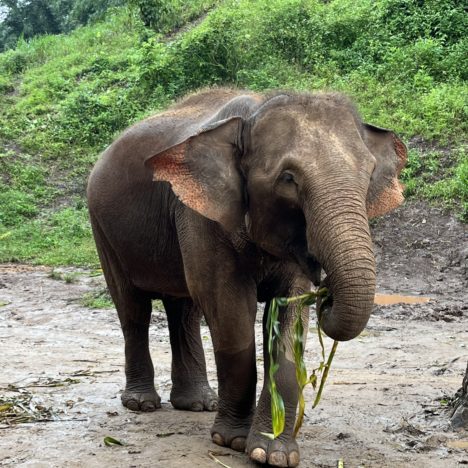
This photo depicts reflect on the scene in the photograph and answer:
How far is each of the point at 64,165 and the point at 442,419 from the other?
12877mm

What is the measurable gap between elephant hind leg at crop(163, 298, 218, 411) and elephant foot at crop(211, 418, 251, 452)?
0.95m

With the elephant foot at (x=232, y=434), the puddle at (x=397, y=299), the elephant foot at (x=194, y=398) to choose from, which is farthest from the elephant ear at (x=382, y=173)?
the puddle at (x=397, y=299)

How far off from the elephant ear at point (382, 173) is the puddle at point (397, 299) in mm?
5083

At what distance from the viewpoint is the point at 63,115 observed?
19.0 meters

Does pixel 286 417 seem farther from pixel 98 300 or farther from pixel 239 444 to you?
pixel 98 300

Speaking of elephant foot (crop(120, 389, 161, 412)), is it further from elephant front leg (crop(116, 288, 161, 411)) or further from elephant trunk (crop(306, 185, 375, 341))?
elephant trunk (crop(306, 185, 375, 341))

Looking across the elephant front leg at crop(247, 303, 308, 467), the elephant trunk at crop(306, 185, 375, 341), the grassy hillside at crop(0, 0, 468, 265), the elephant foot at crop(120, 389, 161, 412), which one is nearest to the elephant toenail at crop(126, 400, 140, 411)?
the elephant foot at crop(120, 389, 161, 412)

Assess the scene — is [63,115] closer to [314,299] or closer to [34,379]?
[34,379]

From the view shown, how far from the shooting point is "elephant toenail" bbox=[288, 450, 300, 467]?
4.61 metres

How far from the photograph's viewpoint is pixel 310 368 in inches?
279

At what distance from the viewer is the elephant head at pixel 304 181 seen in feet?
12.7

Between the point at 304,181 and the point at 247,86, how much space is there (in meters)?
12.7

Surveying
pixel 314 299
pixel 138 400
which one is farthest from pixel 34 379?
pixel 314 299

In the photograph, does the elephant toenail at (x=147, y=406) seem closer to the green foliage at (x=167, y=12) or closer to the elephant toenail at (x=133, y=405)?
the elephant toenail at (x=133, y=405)
